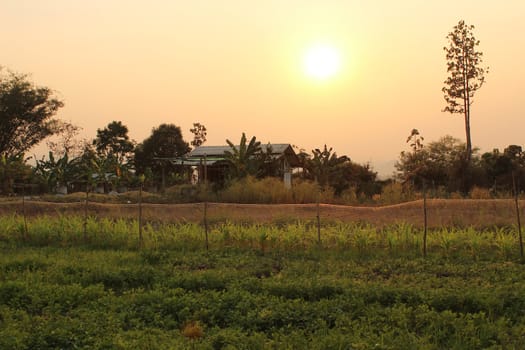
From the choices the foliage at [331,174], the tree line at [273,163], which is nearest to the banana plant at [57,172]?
the tree line at [273,163]

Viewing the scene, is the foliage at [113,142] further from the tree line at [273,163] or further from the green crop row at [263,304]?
the green crop row at [263,304]

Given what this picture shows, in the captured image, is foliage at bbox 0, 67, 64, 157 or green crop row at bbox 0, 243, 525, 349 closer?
green crop row at bbox 0, 243, 525, 349

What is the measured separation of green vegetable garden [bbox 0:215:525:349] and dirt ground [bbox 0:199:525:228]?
2.69 metres

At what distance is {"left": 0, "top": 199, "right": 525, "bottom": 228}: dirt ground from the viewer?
12.6 m

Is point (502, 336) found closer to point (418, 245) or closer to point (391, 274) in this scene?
point (391, 274)

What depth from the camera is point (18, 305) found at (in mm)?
6094

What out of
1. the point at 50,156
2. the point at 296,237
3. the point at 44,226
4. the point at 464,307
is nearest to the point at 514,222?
the point at 296,237

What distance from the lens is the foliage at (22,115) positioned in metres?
33.5

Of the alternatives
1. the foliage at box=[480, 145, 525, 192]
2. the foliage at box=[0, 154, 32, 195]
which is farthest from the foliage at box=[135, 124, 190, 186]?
the foliage at box=[480, 145, 525, 192]

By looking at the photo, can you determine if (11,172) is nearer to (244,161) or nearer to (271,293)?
(244,161)

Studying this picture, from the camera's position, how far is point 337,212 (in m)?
14.1

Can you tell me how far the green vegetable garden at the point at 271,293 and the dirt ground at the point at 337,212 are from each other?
2.69 meters

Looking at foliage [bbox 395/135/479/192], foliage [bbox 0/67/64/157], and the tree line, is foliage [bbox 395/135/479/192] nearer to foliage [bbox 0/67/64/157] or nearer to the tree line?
the tree line

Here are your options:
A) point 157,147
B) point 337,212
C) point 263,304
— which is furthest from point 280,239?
point 157,147
